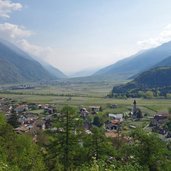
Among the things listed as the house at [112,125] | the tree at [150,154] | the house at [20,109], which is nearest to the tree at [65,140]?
the tree at [150,154]

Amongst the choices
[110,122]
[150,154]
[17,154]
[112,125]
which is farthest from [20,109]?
[150,154]

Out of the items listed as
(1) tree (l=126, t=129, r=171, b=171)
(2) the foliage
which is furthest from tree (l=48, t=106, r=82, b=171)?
(1) tree (l=126, t=129, r=171, b=171)

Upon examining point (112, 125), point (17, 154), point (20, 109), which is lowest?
point (112, 125)

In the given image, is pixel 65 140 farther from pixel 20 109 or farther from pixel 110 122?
pixel 20 109

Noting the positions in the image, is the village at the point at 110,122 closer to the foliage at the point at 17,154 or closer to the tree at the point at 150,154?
the foliage at the point at 17,154

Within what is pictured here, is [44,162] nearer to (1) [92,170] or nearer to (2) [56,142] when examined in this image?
(2) [56,142]

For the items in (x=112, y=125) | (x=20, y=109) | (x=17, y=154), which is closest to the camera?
(x=17, y=154)

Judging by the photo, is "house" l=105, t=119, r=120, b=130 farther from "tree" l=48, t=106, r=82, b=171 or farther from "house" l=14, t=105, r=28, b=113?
"tree" l=48, t=106, r=82, b=171

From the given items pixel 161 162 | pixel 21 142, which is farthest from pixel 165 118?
pixel 161 162

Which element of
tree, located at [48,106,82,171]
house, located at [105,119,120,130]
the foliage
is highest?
tree, located at [48,106,82,171]

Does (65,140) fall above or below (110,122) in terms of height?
above

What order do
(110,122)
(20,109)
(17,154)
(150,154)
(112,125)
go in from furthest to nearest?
(20,109) → (110,122) → (112,125) → (17,154) → (150,154)
